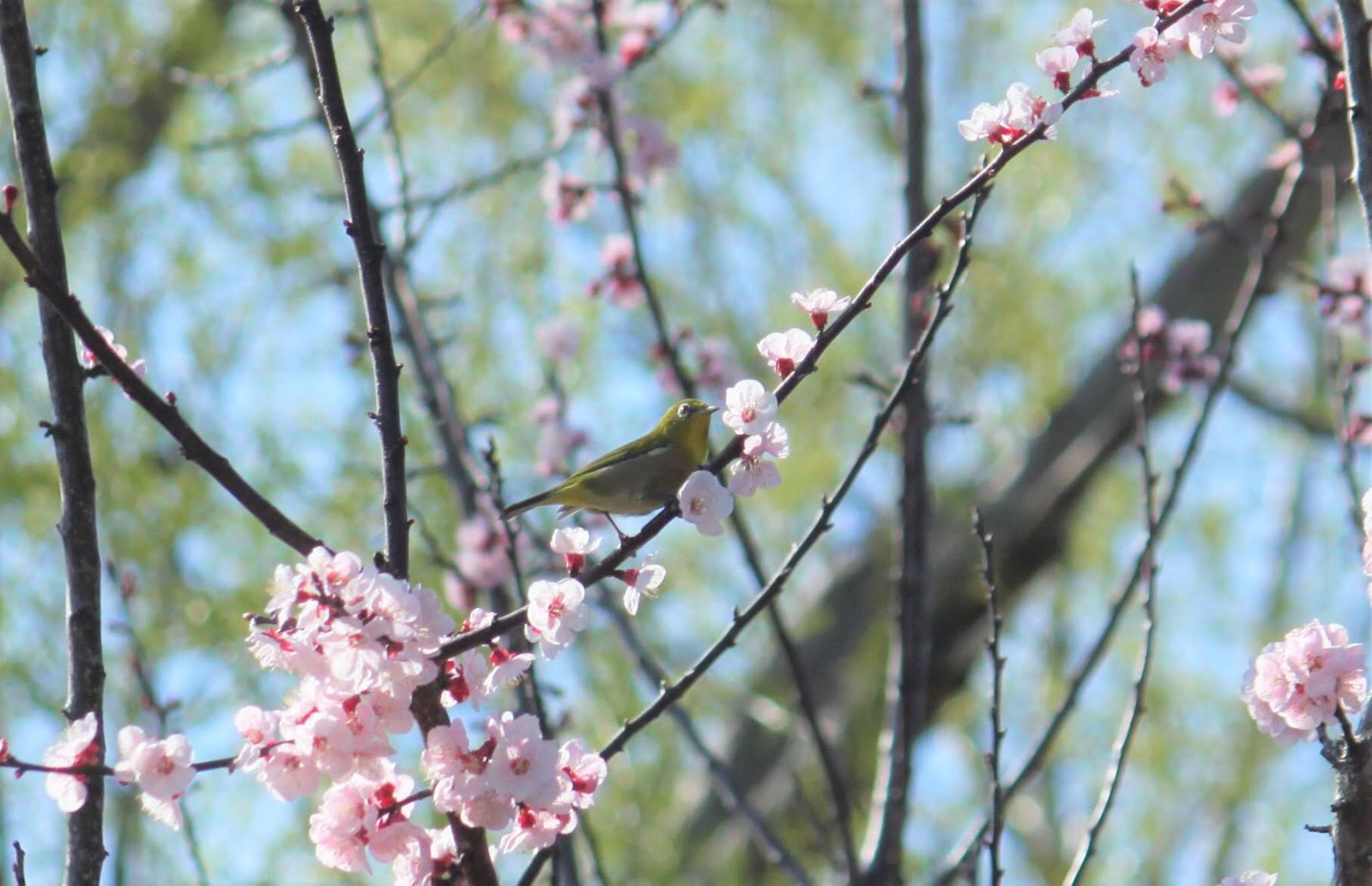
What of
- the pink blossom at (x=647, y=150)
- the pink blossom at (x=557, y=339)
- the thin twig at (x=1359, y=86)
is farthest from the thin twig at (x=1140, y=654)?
the pink blossom at (x=557, y=339)

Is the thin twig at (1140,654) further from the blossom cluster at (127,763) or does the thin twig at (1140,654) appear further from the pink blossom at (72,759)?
the pink blossom at (72,759)

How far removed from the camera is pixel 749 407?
206 centimetres

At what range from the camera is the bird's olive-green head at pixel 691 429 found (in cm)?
297

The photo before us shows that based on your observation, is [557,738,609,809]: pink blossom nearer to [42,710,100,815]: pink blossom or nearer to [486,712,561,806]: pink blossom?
[486,712,561,806]: pink blossom

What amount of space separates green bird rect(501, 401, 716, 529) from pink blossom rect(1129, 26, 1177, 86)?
114cm

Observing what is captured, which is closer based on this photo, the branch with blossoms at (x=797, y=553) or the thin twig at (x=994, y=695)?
the branch with blossoms at (x=797, y=553)

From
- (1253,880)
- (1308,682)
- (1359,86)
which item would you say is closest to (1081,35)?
(1359,86)

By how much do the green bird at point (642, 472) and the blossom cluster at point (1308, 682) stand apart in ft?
3.84

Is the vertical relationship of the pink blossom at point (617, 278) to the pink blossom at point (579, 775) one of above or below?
above

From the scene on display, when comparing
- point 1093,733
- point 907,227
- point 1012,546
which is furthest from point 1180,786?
point 907,227

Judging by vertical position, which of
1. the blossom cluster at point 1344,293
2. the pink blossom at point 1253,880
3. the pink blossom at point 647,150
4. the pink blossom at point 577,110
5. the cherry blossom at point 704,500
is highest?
the pink blossom at point 647,150

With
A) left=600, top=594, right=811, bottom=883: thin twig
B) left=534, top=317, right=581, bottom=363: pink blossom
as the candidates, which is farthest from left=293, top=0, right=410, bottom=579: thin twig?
left=534, top=317, right=581, bottom=363: pink blossom

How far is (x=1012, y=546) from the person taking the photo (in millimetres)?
8250

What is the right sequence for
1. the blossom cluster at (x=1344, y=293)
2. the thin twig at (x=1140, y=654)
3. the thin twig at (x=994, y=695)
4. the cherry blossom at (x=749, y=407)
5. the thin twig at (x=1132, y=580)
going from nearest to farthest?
the cherry blossom at (x=749, y=407) < the thin twig at (x=994, y=695) < the thin twig at (x=1140, y=654) < the thin twig at (x=1132, y=580) < the blossom cluster at (x=1344, y=293)
